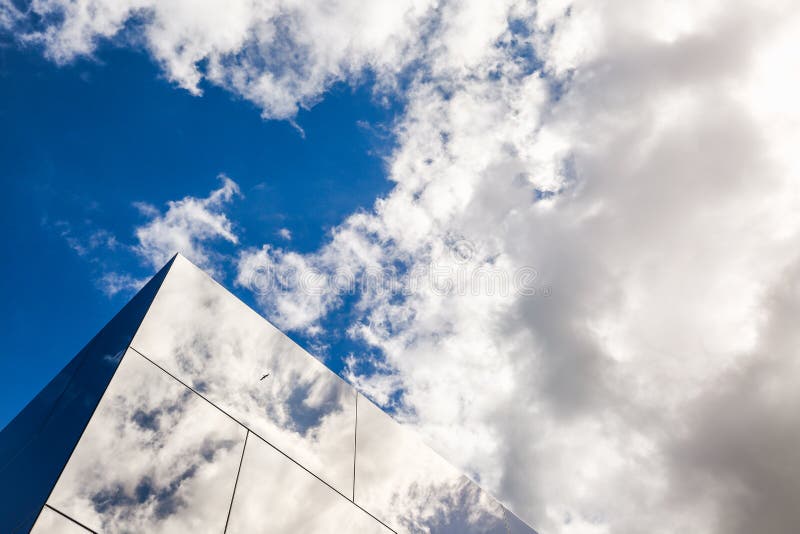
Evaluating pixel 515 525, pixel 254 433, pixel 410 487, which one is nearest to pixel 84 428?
pixel 254 433

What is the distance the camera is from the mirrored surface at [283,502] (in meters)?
6.51

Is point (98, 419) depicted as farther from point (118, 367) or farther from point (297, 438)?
point (297, 438)

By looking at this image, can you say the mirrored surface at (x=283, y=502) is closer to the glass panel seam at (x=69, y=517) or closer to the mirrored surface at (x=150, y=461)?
the mirrored surface at (x=150, y=461)

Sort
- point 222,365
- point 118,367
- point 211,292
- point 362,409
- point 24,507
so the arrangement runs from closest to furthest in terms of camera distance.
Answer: point 24,507 → point 118,367 → point 222,365 → point 211,292 → point 362,409

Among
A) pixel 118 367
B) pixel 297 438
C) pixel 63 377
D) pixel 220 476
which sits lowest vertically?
pixel 220 476

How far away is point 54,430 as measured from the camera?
631 cm

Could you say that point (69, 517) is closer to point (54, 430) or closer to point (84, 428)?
point (84, 428)

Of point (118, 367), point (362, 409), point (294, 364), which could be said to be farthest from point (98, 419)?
point (362, 409)

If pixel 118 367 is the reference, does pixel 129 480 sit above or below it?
below

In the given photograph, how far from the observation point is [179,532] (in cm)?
550

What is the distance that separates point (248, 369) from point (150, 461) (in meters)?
2.83

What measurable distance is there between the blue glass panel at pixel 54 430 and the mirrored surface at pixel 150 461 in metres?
0.21

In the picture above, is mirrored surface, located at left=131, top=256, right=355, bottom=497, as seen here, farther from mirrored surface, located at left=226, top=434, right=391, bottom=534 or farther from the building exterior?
mirrored surface, located at left=226, top=434, right=391, bottom=534

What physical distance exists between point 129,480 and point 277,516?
8.15 ft
